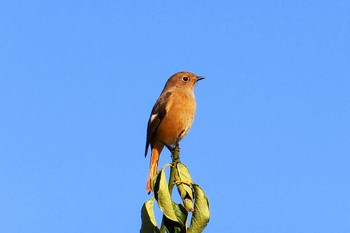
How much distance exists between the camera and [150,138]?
8352 mm

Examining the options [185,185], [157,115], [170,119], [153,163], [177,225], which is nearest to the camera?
[177,225]

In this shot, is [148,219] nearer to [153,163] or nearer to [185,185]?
[185,185]

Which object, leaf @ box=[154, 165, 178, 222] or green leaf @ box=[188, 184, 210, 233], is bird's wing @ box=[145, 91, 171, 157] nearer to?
green leaf @ box=[188, 184, 210, 233]

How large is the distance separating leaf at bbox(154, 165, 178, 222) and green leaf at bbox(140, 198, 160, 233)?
0.25 feet

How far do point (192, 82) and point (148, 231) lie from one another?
6.48m

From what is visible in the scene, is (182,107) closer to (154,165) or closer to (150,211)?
(154,165)

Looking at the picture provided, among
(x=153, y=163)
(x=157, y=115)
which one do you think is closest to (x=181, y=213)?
(x=153, y=163)

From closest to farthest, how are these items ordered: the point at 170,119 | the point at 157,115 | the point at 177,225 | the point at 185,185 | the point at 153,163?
the point at 177,225
the point at 185,185
the point at 153,163
the point at 170,119
the point at 157,115

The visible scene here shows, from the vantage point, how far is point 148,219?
8.78 ft

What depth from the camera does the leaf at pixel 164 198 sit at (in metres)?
2.63

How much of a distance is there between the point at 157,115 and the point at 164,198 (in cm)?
578

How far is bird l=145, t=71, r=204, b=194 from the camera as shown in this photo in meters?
8.05

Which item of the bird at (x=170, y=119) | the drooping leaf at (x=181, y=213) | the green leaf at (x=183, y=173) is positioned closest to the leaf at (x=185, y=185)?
the green leaf at (x=183, y=173)

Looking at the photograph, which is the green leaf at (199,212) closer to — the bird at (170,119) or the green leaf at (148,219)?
the green leaf at (148,219)
